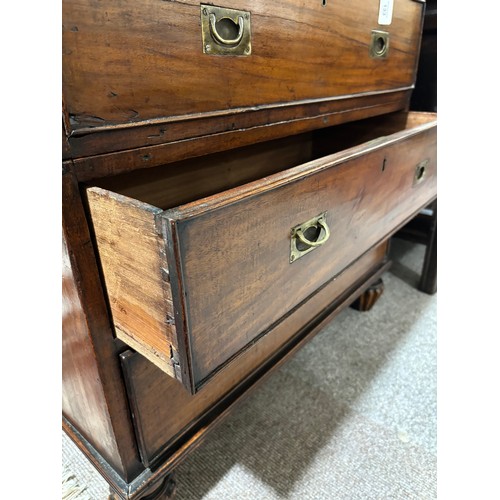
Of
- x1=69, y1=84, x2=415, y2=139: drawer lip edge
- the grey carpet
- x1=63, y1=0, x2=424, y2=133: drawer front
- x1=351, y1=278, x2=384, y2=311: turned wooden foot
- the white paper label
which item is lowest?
the grey carpet

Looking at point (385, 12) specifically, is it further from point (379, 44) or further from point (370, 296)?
point (370, 296)

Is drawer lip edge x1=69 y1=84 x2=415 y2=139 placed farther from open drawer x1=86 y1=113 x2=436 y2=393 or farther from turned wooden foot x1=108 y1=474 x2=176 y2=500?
turned wooden foot x1=108 y1=474 x2=176 y2=500

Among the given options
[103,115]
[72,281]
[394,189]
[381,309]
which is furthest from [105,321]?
[381,309]

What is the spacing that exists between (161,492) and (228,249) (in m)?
0.41

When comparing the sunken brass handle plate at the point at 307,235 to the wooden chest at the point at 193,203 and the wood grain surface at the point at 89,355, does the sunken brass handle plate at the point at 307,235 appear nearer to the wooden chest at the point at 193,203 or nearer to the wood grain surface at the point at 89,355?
the wooden chest at the point at 193,203

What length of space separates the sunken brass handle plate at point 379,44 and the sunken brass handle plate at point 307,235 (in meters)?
0.37

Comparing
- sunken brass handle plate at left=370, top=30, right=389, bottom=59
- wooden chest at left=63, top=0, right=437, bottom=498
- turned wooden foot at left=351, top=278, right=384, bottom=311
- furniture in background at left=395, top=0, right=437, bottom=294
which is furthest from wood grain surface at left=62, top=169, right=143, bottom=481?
furniture in background at left=395, top=0, right=437, bottom=294

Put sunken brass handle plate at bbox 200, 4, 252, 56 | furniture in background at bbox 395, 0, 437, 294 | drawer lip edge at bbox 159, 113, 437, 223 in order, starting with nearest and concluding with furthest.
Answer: drawer lip edge at bbox 159, 113, 437, 223
sunken brass handle plate at bbox 200, 4, 252, 56
furniture in background at bbox 395, 0, 437, 294

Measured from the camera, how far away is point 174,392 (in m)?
Result: 0.54

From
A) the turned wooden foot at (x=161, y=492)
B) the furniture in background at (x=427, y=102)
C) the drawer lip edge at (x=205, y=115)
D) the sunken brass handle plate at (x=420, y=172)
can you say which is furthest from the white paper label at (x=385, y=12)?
the turned wooden foot at (x=161, y=492)

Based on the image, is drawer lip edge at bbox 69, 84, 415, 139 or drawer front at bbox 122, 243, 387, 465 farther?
drawer front at bbox 122, 243, 387, 465

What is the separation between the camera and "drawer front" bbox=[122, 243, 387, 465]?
492mm

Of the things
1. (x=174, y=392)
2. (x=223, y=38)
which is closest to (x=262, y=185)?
(x=223, y=38)
